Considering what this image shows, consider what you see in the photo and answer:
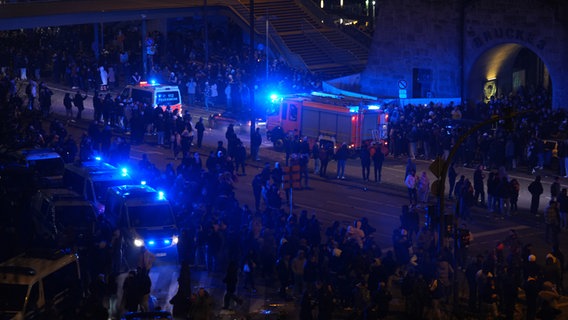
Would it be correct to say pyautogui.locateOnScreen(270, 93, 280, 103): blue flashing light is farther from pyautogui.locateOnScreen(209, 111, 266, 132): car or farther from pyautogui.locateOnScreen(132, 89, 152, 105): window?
pyautogui.locateOnScreen(132, 89, 152, 105): window

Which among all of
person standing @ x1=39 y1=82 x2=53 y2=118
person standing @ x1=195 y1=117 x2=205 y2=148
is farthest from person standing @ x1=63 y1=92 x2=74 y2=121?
person standing @ x1=195 y1=117 x2=205 y2=148

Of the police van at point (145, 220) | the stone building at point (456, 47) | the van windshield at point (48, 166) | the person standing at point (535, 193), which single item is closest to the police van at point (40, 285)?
the police van at point (145, 220)

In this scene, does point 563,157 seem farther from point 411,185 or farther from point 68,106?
point 68,106

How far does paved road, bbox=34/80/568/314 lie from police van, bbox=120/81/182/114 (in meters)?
1.89

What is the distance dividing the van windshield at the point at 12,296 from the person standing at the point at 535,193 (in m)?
16.3

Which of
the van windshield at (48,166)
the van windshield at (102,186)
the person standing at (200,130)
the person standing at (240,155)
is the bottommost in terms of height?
the van windshield at (102,186)

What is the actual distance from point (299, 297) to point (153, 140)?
19138 millimetres

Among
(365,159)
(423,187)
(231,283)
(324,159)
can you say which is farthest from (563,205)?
(231,283)

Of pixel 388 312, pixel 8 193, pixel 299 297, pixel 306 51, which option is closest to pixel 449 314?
pixel 388 312

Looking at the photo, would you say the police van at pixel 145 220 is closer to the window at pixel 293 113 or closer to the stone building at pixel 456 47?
the window at pixel 293 113

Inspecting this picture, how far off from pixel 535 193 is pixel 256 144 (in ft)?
37.2

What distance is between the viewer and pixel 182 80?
4938 cm

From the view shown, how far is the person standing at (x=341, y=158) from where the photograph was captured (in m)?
34.2

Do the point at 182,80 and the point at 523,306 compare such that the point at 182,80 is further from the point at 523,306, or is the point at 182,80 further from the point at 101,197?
the point at 523,306
